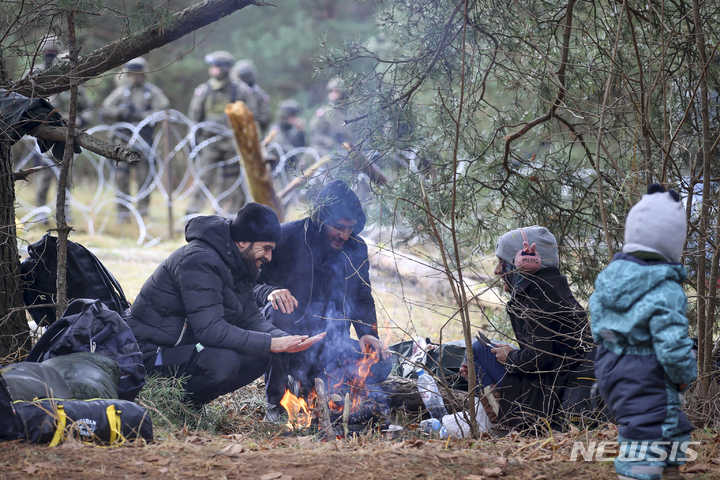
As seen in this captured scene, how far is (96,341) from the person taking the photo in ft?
12.7

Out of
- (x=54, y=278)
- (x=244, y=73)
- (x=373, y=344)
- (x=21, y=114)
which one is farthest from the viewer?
(x=244, y=73)

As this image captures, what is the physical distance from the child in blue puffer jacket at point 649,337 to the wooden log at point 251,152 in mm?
7825

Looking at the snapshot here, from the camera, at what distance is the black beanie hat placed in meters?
4.61

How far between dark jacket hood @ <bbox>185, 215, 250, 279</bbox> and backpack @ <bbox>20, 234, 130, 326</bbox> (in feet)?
2.67

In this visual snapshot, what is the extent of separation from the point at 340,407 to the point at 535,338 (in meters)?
1.53

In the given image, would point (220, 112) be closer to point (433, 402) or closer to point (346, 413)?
point (433, 402)

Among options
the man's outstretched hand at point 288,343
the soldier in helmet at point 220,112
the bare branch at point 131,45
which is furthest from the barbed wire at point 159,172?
the man's outstretched hand at point 288,343

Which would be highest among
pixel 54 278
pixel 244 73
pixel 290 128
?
pixel 244 73

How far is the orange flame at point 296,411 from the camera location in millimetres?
4582

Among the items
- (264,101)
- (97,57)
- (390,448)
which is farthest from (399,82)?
(264,101)

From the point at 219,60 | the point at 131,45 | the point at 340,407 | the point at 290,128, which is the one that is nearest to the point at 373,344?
the point at 340,407

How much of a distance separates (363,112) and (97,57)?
213 cm

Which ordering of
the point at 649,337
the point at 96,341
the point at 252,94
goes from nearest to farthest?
the point at 649,337, the point at 96,341, the point at 252,94

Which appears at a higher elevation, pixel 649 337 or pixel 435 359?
pixel 649 337
